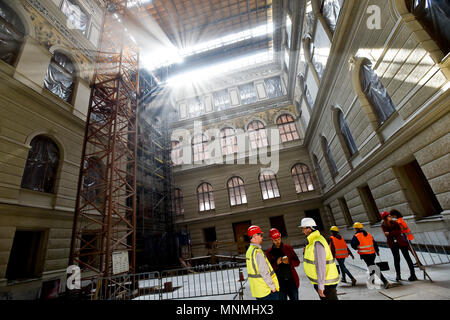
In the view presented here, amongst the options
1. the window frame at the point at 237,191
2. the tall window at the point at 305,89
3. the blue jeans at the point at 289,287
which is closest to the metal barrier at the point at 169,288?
the blue jeans at the point at 289,287

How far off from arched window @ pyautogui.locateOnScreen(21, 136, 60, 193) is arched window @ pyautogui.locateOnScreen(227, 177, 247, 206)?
14311 millimetres

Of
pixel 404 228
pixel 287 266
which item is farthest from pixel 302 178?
pixel 287 266

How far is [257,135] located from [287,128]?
3.26 meters

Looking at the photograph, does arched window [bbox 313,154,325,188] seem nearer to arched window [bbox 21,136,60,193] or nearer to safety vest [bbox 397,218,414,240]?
safety vest [bbox 397,218,414,240]

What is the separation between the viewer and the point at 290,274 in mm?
3541

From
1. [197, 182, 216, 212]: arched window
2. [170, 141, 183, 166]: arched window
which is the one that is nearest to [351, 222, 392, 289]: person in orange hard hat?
[197, 182, 216, 212]: arched window

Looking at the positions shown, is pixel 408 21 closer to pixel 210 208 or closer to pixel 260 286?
pixel 260 286

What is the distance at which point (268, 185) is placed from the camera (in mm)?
20297

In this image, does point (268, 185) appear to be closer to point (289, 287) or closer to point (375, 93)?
point (375, 93)

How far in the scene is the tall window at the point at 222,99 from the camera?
24297 mm

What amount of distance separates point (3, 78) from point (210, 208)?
662 inches

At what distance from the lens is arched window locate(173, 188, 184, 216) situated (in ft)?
69.9
